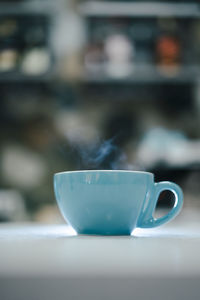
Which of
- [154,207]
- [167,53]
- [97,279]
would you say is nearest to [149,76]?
[167,53]

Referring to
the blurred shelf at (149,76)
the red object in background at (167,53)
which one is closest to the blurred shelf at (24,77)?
the blurred shelf at (149,76)

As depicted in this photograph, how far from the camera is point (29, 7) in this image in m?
2.24

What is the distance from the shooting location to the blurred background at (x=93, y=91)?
2.25 m

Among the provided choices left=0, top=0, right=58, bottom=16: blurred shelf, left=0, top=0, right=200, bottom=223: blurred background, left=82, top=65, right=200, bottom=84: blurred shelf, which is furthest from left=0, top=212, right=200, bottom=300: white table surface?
left=0, top=0, right=58, bottom=16: blurred shelf

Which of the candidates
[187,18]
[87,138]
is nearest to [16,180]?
[87,138]

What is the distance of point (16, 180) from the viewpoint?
258 cm

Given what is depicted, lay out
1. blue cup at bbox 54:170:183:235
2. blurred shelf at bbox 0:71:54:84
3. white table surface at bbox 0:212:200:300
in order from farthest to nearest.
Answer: blurred shelf at bbox 0:71:54:84
blue cup at bbox 54:170:183:235
white table surface at bbox 0:212:200:300

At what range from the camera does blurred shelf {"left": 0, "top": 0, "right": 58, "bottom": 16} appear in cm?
223

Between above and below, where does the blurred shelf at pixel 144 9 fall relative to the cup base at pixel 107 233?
above

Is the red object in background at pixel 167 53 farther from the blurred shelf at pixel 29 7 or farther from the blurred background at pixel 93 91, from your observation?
the blurred shelf at pixel 29 7

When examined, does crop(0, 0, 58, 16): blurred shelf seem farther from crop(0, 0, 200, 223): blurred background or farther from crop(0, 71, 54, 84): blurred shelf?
crop(0, 71, 54, 84): blurred shelf

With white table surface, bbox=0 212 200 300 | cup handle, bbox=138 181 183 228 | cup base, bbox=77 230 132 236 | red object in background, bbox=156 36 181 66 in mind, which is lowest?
cup base, bbox=77 230 132 236

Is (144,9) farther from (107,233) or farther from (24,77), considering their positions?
(107,233)

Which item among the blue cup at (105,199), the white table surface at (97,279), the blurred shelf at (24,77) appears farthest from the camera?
the blurred shelf at (24,77)
